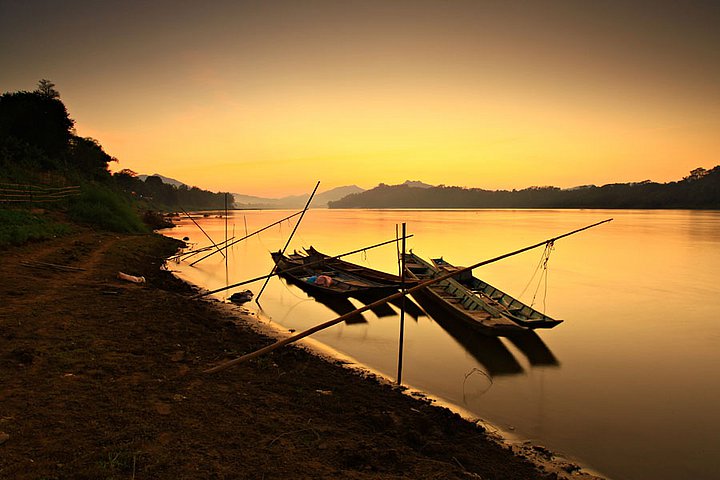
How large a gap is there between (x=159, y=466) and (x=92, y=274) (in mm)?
11103

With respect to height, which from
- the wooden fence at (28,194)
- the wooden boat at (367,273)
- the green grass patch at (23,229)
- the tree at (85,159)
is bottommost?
the wooden boat at (367,273)

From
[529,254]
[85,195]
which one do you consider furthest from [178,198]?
[529,254]

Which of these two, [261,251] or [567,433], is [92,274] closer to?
[567,433]

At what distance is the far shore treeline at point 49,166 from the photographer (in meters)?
23.9

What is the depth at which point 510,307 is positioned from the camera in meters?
13.0

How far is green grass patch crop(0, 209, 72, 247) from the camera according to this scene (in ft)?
47.2

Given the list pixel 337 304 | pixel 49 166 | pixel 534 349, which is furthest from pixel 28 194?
pixel 534 349

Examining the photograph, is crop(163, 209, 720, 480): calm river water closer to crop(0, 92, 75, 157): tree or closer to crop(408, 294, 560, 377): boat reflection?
crop(408, 294, 560, 377): boat reflection

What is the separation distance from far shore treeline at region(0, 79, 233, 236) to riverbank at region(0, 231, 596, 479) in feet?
45.3

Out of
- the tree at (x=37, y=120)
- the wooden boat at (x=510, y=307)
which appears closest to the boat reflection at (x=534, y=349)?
the wooden boat at (x=510, y=307)

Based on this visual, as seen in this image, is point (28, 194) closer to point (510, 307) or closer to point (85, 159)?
point (510, 307)

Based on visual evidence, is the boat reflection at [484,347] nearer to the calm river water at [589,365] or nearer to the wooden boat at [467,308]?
the calm river water at [589,365]

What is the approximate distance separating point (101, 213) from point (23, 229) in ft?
40.6

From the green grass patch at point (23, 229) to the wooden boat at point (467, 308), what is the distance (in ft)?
50.0
